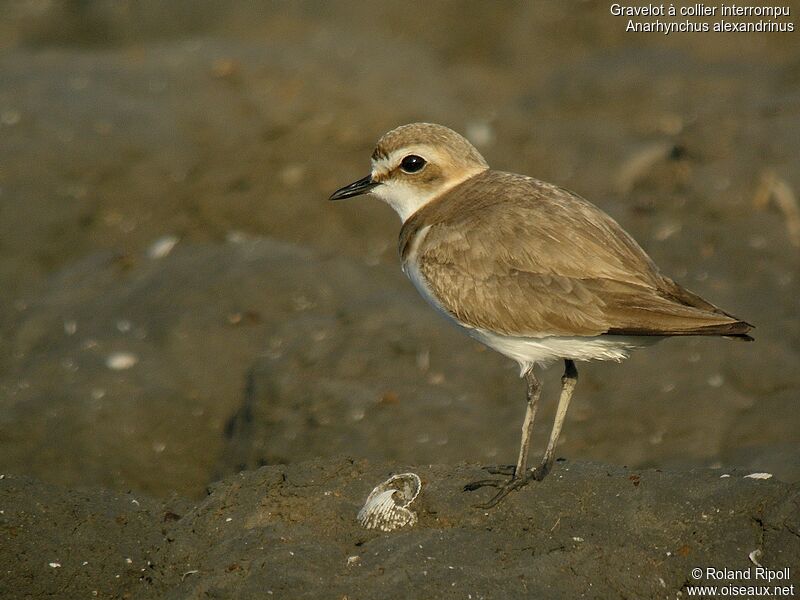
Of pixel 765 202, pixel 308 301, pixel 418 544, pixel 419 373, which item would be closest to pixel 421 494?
pixel 418 544

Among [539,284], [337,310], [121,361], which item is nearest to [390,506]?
[539,284]

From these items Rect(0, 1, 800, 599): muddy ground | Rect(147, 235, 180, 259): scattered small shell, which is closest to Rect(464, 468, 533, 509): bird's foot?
Rect(0, 1, 800, 599): muddy ground

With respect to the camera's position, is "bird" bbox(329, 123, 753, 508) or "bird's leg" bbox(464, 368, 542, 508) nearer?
"bird" bbox(329, 123, 753, 508)

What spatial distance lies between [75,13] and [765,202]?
10185mm

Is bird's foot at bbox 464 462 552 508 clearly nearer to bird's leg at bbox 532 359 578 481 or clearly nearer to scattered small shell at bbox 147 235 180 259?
bird's leg at bbox 532 359 578 481

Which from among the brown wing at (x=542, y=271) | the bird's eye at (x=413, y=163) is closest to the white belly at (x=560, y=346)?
the brown wing at (x=542, y=271)

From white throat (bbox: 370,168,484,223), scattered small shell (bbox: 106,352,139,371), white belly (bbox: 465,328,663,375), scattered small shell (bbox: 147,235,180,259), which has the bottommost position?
scattered small shell (bbox: 147,235,180,259)

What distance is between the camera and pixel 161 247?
451 inches

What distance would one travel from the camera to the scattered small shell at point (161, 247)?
11312 millimetres

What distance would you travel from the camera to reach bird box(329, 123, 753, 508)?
20.0 ft

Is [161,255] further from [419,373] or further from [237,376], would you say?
[419,373]

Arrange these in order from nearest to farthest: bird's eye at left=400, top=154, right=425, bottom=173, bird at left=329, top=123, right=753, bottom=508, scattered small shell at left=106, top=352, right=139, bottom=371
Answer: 1. bird at left=329, top=123, right=753, bottom=508
2. bird's eye at left=400, top=154, right=425, bottom=173
3. scattered small shell at left=106, top=352, right=139, bottom=371

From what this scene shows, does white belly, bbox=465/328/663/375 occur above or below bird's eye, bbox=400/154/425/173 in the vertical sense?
below

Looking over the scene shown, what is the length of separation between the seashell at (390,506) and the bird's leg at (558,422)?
0.76m
